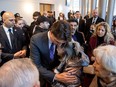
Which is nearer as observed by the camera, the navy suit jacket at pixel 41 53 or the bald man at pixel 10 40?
Result: the navy suit jacket at pixel 41 53

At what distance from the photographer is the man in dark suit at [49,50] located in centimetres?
161

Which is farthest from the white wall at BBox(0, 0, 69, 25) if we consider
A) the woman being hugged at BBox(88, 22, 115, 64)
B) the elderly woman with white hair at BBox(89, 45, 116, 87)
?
the elderly woman with white hair at BBox(89, 45, 116, 87)

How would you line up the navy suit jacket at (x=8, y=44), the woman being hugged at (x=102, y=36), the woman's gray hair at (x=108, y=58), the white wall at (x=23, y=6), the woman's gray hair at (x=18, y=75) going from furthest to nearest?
the white wall at (x=23, y=6), the woman being hugged at (x=102, y=36), the navy suit jacket at (x=8, y=44), the woman's gray hair at (x=108, y=58), the woman's gray hair at (x=18, y=75)

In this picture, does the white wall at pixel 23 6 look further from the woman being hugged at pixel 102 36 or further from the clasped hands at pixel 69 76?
the clasped hands at pixel 69 76

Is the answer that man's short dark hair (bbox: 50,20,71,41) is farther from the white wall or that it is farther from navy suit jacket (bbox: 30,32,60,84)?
the white wall

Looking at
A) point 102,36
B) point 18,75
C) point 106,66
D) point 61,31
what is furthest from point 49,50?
point 102,36

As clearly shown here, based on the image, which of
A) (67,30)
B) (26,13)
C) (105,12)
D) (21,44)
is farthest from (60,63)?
(26,13)

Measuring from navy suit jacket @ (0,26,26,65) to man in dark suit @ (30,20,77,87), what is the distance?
1.01 m

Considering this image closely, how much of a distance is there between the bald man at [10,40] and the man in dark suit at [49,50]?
1.02 m

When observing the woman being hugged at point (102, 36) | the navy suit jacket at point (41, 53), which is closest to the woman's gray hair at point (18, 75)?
the navy suit jacket at point (41, 53)

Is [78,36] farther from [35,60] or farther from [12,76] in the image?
[12,76]

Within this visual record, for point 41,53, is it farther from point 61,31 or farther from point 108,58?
point 108,58

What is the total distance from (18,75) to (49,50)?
0.95 metres

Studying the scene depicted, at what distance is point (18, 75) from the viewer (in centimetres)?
84
